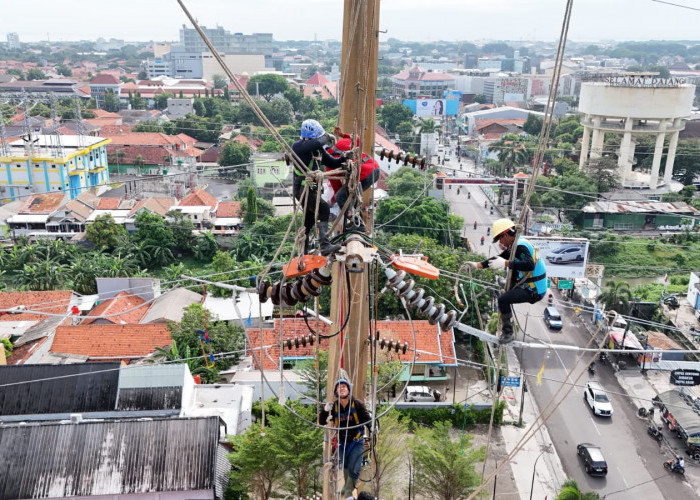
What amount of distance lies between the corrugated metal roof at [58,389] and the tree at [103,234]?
16073mm

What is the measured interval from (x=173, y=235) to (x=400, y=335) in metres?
15.0

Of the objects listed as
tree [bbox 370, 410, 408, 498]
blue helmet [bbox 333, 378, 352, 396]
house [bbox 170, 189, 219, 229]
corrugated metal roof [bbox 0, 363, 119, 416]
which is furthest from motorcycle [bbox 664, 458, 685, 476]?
house [bbox 170, 189, 219, 229]

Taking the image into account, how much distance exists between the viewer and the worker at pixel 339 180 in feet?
17.0

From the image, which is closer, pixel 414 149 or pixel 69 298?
pixel 69 298

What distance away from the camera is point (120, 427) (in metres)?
11.2

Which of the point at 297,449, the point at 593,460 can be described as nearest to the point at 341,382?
the point at 297,449

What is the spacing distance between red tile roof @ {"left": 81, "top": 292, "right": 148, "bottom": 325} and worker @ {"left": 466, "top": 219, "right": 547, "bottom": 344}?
54.4ft

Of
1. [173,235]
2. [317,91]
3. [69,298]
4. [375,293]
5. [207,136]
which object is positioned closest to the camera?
[375,293]

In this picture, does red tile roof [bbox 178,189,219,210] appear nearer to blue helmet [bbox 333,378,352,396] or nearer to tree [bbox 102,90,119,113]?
blue helmet [bbox 333,378,352,396]

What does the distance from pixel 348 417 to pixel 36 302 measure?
1883 centimetres

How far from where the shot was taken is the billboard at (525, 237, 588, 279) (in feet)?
72.7

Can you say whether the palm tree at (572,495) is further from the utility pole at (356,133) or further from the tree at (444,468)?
the utility pole at (356,133)

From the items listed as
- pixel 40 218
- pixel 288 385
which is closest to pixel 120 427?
pixel 288 385

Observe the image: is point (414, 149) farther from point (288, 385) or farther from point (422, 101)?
point (288, 385)
